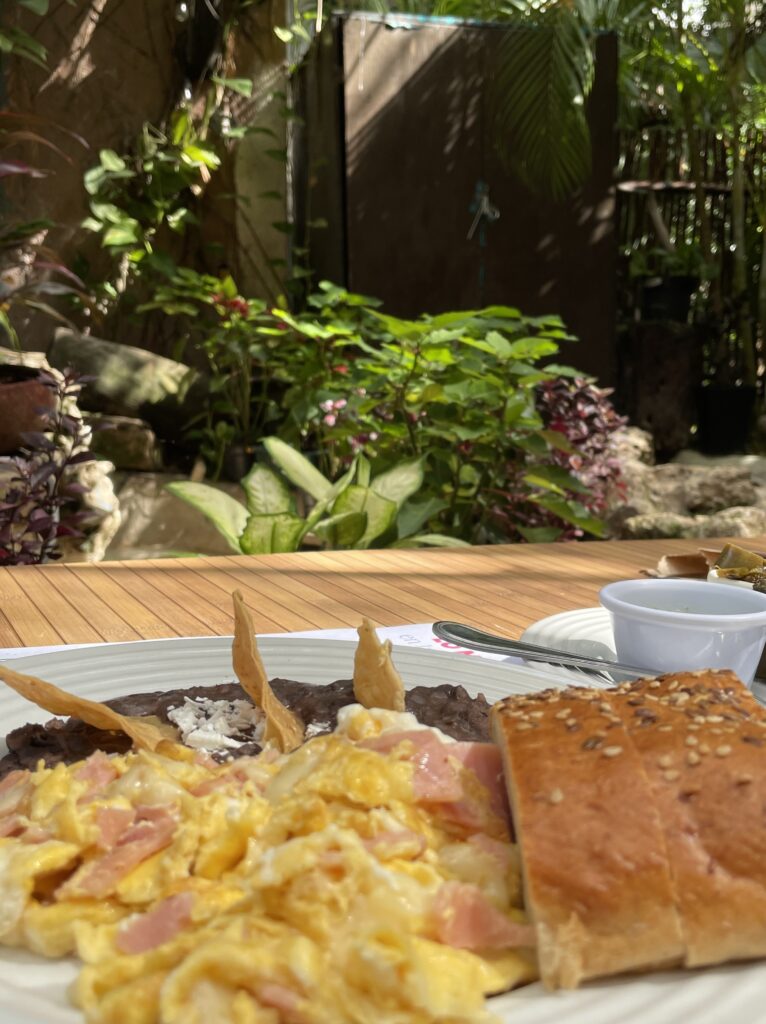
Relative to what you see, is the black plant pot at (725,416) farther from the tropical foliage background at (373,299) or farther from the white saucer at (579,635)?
the white saucer at (579,635)

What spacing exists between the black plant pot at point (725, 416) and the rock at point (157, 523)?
4.22 m

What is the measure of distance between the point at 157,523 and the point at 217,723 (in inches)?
183

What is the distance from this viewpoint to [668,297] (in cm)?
784

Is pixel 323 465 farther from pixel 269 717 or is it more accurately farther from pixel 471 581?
pixel 269 717

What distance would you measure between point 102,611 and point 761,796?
3.40ft

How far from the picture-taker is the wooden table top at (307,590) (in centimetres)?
140

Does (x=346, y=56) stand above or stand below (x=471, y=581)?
above

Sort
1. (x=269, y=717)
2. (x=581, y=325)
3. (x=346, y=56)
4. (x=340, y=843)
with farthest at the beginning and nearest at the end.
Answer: (x=581, y=325), (x=346, y=56), (x=269, y=717), (x=340, y=843)

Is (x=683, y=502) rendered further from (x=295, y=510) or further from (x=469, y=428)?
(x=295, y=510)

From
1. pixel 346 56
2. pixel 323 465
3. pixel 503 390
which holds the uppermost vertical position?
pixel 346 56

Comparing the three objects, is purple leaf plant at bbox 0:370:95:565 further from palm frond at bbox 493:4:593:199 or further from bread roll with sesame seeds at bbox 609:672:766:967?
palm frond at bbox 493:4:593:199

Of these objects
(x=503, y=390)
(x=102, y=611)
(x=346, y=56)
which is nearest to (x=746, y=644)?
(x=102, y=611)

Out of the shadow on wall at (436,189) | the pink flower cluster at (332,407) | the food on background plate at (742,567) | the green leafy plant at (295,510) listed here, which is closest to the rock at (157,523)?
the pink flower cluster at (332,407)

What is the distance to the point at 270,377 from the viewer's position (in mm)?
5473
